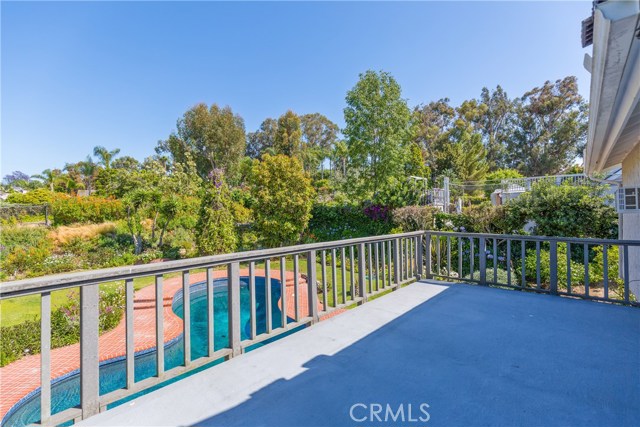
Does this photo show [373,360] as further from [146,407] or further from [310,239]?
[310,239]

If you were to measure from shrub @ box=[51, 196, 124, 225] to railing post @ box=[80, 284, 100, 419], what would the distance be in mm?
13556

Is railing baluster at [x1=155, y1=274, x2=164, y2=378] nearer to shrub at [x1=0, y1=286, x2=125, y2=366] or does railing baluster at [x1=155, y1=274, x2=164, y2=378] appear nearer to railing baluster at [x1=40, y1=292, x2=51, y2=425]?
Result: railing baluster at [x1=40, y1=292, x2=51, y2=425]

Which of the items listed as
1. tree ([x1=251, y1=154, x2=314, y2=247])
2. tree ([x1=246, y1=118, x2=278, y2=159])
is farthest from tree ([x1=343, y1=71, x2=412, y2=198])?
tree ([x1=246, y1=118, x2=278, y2=159])

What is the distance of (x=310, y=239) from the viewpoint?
12.2 m

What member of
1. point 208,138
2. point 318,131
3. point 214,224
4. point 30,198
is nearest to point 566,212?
point 214,224

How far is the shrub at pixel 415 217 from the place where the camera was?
9.32m

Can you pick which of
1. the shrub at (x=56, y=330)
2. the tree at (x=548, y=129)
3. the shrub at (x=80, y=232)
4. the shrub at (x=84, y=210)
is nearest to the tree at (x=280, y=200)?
the shrub at (x=56, y=330)

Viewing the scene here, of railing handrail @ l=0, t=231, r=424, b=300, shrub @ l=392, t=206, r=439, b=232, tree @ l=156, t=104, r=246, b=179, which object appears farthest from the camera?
tree @ l=156, t=104, r=246, b=179

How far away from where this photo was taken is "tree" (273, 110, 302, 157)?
28.1 m

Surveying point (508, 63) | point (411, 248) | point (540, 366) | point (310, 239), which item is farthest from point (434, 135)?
point (540, 366)

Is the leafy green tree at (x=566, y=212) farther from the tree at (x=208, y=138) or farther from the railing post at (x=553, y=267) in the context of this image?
the tree at (x=208, y=138)

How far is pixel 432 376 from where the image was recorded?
2.01 m

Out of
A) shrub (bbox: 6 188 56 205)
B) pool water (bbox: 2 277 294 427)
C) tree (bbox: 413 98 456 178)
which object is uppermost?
tree (bbox: 413 98 456 178)

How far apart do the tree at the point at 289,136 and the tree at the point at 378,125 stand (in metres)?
16.3
